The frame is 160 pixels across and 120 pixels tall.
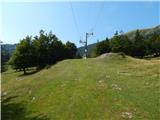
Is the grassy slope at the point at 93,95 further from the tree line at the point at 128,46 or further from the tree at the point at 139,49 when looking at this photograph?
the tree at the point at 139,49

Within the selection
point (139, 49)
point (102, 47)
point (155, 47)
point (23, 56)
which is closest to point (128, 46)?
point (139, 49)

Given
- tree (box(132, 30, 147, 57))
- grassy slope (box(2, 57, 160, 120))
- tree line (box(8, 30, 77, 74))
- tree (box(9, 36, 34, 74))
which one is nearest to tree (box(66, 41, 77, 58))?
tree line (box(8, 30, 77, 74))

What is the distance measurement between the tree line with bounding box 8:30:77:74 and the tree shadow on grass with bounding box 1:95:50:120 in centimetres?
3027

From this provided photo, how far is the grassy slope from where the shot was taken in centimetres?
3167

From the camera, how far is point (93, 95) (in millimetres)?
38250

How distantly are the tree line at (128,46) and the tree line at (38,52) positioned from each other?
24764 mm

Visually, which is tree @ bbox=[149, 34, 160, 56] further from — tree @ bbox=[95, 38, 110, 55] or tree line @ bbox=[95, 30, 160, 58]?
tree @ bbox=[95, 38, 110, 55]

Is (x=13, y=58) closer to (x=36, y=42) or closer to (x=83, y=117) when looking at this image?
(x=36, y=42)

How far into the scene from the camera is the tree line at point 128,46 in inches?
4582

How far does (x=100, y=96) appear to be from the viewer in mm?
37406

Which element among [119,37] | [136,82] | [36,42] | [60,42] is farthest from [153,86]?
[119,37]

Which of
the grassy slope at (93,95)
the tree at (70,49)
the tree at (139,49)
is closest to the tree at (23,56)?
the tree at (70,49)

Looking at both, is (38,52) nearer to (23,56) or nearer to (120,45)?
(23,56)

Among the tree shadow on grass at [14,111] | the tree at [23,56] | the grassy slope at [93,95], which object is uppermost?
the tree at [23,56]
